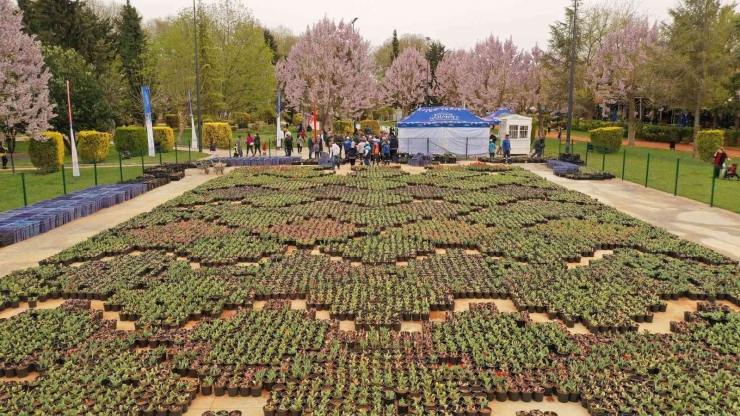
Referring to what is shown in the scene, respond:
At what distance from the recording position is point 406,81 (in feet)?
269

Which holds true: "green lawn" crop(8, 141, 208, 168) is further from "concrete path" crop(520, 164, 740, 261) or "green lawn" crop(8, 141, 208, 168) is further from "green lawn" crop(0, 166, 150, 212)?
"concrete path" crop(520, 164, 740, 261)

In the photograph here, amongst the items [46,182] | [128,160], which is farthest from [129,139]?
[46,182]

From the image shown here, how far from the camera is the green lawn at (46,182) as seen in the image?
67.7 ft

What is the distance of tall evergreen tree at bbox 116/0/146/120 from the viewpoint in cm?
5572

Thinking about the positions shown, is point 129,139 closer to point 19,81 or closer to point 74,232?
point 19,81

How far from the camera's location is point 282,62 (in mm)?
73062

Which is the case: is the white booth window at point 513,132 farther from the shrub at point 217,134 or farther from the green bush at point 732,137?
the shrub at point 217,134

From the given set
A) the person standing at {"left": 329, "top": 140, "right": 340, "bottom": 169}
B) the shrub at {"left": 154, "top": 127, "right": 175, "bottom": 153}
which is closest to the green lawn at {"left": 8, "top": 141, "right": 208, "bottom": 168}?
the shrub at {"left": 154, "top": 127, "right": 175, "bottom": 153}

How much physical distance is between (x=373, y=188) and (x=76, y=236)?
431 inches

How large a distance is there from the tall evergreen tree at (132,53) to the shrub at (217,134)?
16085mm

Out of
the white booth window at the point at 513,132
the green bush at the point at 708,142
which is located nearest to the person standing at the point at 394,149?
the white booth window at the point at 513,132

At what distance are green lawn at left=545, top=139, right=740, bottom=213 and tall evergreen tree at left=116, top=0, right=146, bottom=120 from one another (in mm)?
42716

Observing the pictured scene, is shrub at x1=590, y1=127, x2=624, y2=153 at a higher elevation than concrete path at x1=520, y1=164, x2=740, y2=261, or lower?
higher

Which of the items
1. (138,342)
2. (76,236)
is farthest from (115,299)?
(76,236)
